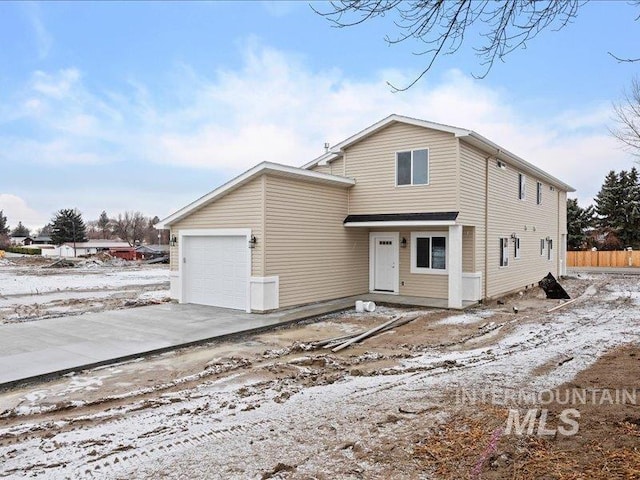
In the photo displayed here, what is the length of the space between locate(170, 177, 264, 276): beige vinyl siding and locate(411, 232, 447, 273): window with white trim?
5.41 m

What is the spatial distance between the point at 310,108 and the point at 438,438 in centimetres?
A: 1199

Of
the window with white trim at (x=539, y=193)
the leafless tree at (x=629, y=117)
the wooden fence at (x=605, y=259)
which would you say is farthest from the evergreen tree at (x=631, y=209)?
the leafless tree at (x=629, y=117)

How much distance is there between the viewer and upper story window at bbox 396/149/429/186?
13.5 metres

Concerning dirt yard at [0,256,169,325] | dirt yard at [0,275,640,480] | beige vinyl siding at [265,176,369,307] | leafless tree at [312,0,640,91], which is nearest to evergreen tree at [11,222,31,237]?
dirt yard at [0,256,169,325]

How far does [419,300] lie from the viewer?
45.1 ft

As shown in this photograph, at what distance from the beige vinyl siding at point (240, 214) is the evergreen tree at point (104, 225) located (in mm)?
96500

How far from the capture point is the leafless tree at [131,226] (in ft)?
309

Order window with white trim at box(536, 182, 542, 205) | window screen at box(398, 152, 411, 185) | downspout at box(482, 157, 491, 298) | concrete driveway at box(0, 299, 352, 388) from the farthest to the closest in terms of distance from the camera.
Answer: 1. window with white trim at box(536, 182, 542, 205)
2. downspout at box(482, 157, 491, 298)
3. window screen at box(398, 152, 411, 185)
4. concrete driveway at box(0, 299, 352, 388)

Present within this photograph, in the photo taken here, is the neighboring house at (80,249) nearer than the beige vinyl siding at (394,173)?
No

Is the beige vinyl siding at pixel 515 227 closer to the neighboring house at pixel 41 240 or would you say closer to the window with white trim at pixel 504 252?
the window with white trim at pixel 504 252

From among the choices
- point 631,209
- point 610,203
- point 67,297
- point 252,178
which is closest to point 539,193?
point 252,178

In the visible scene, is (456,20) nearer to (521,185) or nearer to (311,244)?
(311,244)

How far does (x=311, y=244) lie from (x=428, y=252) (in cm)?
387

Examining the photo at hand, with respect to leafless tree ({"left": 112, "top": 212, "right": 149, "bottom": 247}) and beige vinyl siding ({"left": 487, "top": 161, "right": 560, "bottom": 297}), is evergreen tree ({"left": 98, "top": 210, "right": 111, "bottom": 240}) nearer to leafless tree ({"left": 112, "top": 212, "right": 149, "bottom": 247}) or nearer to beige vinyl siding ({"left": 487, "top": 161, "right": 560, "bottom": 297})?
leafless tree ({"left": 112, "top": 212, "right": 149, "bottom": 247})
